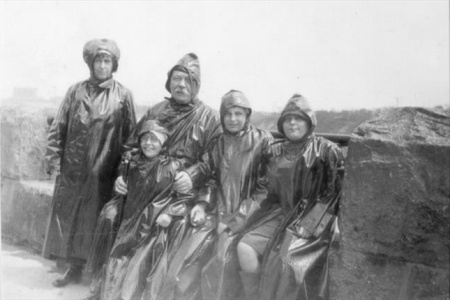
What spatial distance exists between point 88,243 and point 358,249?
292 centimetres

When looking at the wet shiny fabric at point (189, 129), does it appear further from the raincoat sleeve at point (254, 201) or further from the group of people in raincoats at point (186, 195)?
the raincoat sleeve at point (254, 201)

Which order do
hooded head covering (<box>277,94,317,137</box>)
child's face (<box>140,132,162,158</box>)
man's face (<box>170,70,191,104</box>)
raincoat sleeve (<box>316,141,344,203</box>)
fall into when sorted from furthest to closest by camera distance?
Answer: man's face (<box>170,70,191,104</box>) → child's face (<box>140,132,162,158</box>) → hooded head covering (<box>277,94,317,137</box>) → raincoat sleeve (<box>316,141,344,203</box>)

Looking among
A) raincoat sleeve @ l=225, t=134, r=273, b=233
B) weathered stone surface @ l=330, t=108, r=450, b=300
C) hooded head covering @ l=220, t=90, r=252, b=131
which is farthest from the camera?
hooded head covering @ l=220, t=90, r=252, b=131

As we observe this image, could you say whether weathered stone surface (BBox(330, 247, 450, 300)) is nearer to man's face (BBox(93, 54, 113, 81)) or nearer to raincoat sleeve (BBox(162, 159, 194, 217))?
raincoat sleeve (BBox(162, 159, 194, 217))

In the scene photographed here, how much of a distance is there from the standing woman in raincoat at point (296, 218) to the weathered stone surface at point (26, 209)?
10.2ft

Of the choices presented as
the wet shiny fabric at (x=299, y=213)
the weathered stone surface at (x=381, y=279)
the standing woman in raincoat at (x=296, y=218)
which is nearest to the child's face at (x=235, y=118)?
the standing woman in raincoat at (x=296, y=218)

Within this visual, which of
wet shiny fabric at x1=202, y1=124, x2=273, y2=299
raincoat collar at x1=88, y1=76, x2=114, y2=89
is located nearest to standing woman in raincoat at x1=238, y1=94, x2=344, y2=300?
wet shiny fabric at x1=202, y1=124, x2=273, y2=299

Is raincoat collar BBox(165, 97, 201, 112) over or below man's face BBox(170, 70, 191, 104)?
below

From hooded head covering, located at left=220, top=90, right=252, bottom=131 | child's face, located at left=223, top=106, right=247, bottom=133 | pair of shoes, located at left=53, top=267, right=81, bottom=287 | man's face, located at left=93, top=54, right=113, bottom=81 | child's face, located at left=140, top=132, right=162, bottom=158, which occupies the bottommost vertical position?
pair of shoes, located at left=53, top=267, right=81, bottom=287

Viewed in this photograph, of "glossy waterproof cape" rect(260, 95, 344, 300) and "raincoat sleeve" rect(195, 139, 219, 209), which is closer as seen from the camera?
"glossy waterproof cape" rect(260, 95, 344, 300)

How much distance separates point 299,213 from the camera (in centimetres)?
403

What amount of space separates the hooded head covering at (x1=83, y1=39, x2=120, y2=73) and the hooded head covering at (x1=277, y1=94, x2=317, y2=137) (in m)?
2.14

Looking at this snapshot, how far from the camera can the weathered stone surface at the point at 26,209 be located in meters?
6.45

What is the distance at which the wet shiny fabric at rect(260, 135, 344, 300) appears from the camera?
150 inches
